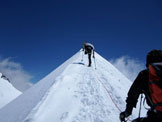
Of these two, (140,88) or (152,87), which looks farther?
(140,88)

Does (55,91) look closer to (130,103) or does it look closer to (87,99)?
(87,99)

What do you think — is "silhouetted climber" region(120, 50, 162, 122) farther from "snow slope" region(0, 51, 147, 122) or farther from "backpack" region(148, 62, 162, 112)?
"snow slope" region(0, 51, 147, 122)

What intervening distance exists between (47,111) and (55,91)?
145 cm

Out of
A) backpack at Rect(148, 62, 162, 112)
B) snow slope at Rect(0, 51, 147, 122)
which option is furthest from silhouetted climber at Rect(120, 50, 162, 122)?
snow slope at Rect(0, 51, 147, 122)

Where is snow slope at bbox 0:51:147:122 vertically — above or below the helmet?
above

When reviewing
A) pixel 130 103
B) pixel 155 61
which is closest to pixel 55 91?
pixel 130 103

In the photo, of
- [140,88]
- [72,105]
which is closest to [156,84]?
[140,88]

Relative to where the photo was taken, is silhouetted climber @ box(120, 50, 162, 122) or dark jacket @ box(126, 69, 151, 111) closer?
silhouetted climber @ box(120, 50, 162, 122)

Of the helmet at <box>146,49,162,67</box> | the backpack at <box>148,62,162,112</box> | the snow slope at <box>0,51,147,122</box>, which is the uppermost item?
the snow slope at <box>0,51,147,122</box>

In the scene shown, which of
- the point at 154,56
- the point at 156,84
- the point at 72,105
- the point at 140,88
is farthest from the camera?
the point at 72,105

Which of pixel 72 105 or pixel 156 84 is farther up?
pixel 72 105

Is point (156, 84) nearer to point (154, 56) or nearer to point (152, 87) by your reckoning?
point (152, 87)

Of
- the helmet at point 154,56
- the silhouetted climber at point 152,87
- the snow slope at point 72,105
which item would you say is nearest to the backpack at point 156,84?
the silhouetted climber at point 152,87

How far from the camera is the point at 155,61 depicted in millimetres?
2070
